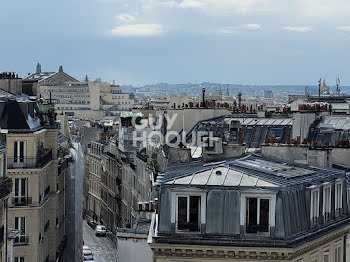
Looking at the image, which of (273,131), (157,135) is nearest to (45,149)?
(273,131)

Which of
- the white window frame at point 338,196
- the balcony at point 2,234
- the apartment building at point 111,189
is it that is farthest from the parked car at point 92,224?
the white window frame at point 338,196

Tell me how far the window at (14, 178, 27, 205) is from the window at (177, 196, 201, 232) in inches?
950

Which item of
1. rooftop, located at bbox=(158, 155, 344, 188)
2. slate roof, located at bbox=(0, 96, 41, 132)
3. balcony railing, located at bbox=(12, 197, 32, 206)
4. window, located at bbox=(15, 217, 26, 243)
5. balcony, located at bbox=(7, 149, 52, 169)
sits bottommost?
window, located at bbox=(15, 217, 26, 243)

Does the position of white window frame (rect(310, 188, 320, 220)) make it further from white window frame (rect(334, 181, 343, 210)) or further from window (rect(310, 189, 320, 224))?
white window frame (rect(334, 181, 343, 210))

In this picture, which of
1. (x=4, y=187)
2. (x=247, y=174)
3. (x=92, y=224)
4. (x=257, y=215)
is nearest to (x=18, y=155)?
(x=4, y=187)

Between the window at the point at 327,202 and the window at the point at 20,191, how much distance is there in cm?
2316

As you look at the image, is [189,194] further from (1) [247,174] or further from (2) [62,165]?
(2) [62,165]

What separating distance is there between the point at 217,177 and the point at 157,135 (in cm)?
4421

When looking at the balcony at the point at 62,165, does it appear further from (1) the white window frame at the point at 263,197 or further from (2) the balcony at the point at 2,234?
(1) the white window frame at the point at 263,197

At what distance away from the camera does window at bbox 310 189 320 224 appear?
28.3 m

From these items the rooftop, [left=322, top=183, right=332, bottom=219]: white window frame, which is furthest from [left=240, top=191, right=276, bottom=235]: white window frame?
[left=322, top=183, right=332, bottom=219]: white window frame

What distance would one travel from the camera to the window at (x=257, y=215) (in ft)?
87.5

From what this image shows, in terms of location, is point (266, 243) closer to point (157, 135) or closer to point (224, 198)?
point (224, 198)

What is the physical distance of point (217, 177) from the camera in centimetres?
2786
